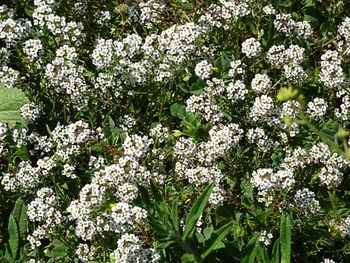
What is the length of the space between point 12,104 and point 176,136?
1684mm

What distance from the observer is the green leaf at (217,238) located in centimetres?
425

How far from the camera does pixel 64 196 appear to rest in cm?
516

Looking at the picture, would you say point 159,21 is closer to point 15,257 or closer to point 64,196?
point 64,196

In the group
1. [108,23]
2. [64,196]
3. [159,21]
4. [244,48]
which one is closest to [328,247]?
[244,48]

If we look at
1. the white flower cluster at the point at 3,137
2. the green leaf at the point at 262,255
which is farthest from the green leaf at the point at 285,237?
the white flower cluster at the point at 3,137

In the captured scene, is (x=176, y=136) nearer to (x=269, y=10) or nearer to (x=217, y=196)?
(x=217, y=196)

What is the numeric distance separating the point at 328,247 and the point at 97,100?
259cm

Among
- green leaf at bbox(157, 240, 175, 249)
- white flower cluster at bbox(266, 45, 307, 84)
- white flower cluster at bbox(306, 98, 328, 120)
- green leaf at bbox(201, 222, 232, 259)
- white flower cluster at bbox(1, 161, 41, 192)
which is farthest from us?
white flower cluster at bbox(266, 45, 307, 84)

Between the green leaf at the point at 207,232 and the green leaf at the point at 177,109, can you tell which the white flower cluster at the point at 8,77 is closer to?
the green leaf at the point at 177,109

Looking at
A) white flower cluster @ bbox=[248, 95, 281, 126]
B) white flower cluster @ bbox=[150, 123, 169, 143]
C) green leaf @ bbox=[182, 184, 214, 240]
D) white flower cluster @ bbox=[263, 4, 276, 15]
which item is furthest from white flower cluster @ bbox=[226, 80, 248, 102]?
green leaf @ bbox=[182, 184, 214, 240]

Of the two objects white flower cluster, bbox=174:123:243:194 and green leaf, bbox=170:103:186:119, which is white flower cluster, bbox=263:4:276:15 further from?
white flower cluster, bbox=174:123:243:194

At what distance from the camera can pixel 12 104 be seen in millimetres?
5703

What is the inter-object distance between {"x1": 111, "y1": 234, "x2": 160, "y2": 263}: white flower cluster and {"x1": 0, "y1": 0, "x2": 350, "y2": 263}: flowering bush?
0.01 m

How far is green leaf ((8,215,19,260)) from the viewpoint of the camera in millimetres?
5043
